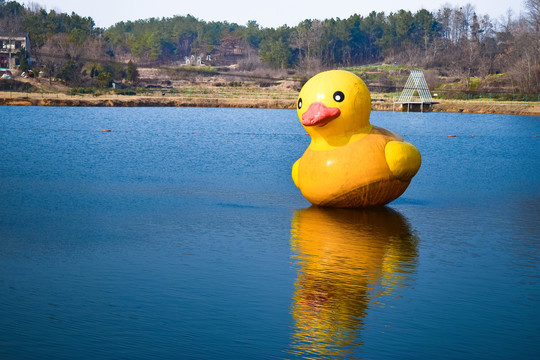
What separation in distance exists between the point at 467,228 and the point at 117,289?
7744mm

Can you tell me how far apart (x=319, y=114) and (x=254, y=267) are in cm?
427

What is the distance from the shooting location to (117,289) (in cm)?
A: 1033

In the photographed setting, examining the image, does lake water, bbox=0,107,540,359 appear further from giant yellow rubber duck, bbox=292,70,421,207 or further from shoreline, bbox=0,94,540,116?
shoreline, bbox=0,94,540,116

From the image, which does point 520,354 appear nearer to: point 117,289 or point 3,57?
point 117,289

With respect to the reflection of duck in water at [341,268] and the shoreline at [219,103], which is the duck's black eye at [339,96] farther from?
the shoreline at [219,103]

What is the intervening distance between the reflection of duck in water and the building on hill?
86.6m

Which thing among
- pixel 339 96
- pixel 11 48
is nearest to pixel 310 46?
pixel 11 48

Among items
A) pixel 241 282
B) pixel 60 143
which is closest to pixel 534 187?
pixel 241 282

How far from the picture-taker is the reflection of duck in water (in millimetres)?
8945

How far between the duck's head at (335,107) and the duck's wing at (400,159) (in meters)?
0.72

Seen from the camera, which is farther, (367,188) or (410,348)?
(367,188)

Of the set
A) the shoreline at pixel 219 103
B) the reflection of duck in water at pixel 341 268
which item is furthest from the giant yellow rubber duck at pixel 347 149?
the shoreline at pixel 219 103

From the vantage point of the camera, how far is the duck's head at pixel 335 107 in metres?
14.7

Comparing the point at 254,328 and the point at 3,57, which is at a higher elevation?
the point at 3,57
